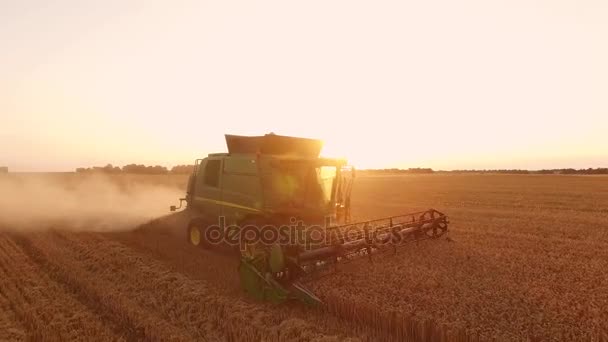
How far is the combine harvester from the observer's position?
7508 millimetres

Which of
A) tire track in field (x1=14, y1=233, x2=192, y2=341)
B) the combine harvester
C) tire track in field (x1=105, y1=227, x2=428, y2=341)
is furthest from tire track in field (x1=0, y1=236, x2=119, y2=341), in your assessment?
the combine harvester

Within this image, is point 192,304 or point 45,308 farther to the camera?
point 192,304

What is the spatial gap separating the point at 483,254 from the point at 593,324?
3875 mm

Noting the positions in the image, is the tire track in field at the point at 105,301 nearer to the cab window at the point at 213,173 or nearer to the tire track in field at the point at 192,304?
the tire track in field at the point at 192,304

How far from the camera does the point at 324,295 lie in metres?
6.19

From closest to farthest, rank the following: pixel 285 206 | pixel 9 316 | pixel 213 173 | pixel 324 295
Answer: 1. pixel 9 316
2. pixel 324 295
3. pixel 285 206
4. pixel 213 173

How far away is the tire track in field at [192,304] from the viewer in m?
5.03

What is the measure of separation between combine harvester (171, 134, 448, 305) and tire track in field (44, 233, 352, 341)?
1.05m

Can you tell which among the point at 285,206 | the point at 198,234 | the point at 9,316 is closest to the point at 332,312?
the point at 285,206

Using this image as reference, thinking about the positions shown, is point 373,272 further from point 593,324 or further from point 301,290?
point 593,324

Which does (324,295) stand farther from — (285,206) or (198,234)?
(198,234)

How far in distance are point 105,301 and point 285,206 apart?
151 inches

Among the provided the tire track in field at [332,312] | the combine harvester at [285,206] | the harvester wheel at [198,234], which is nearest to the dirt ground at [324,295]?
the tire track in field at [332,312]

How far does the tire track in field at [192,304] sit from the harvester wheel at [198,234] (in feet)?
5.17
